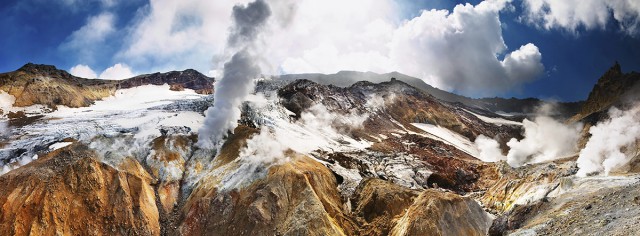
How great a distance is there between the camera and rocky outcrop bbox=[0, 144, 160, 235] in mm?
33906

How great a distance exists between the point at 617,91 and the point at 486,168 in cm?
8161

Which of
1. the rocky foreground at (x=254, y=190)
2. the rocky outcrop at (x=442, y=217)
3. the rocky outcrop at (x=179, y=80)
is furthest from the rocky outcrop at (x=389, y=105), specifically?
the rocky outcrop at (x=442, y=217)

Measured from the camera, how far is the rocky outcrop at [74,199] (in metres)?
33.9

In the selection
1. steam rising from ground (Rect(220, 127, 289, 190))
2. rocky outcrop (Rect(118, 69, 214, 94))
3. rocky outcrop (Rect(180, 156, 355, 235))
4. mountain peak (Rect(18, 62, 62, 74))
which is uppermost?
rocky outcrop (Rect(118, 69, 214, 94))

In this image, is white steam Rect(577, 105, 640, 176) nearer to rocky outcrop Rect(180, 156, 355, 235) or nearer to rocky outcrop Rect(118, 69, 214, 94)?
rocky outcrop Rect(180, 156, 355, 235)

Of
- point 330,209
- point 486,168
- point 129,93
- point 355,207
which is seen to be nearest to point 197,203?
point 330,209

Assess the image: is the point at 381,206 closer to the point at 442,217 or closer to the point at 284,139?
the point at 442,217

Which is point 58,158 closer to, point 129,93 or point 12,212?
point 12,212

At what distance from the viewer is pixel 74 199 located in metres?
36.6

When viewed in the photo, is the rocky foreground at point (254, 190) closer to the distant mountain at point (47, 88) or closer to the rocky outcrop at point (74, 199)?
the rocky outcrop at point (74, 199)

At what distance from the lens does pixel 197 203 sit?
38688mm

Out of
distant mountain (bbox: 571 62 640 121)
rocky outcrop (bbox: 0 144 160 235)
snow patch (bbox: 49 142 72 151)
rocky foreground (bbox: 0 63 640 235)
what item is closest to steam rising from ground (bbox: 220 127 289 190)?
rocky foreground (bbox: 0 63 640 235)

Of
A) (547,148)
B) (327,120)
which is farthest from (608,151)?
(327,120)

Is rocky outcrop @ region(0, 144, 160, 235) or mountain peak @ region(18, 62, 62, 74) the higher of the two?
mountain peak @ region(18, 62, 62, 74)
